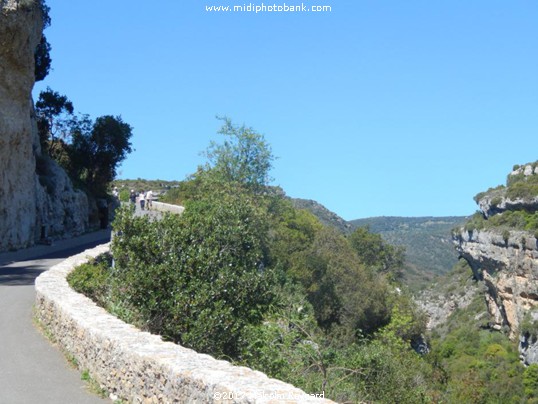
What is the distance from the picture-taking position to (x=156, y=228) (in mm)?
17000

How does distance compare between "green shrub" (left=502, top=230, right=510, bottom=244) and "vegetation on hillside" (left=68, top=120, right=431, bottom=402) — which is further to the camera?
"green shrub" (left=502, top=230, right=510, bottom=244)

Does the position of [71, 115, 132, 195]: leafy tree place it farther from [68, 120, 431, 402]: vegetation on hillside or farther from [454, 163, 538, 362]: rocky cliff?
[454, 163, 538, 362]: rocky cliff

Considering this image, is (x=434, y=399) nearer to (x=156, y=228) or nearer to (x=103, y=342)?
(x=156, y=228)

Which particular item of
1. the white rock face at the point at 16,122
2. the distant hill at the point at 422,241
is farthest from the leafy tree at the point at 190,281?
the distant hill at the point at 422,241

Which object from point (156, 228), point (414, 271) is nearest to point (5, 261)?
point (156, 228)

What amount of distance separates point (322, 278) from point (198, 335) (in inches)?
924

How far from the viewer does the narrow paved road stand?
30.9 ft

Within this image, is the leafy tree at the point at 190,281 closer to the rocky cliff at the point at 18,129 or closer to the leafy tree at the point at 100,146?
the rocky cliff at the point at 18,129

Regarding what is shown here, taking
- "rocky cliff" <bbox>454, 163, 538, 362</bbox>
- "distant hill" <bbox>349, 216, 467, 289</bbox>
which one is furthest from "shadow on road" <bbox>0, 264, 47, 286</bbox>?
"distant hill" <bbox>349, 216, 467, 289</bbox>

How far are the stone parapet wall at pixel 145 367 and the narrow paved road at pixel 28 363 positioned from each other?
26 centimetres

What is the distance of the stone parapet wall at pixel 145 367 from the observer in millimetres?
6598

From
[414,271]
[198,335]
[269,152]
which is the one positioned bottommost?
[414,271]

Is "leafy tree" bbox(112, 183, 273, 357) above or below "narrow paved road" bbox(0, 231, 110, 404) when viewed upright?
above

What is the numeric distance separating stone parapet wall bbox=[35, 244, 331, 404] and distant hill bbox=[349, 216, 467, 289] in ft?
302
